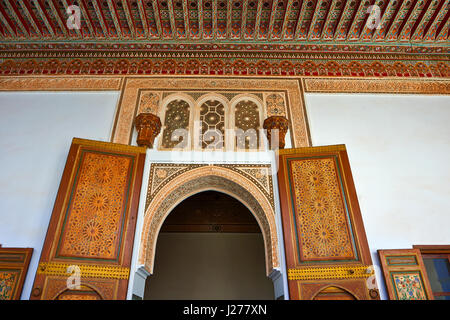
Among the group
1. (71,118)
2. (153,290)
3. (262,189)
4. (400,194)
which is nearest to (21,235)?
(71,118)

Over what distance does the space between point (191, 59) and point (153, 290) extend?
3.20 metres

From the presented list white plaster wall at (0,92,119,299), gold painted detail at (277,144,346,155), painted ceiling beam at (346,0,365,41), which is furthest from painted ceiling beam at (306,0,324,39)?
white plaster wall at (0,92,119,299)

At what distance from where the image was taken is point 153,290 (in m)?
4.48

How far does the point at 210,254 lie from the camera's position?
4664 millimetres

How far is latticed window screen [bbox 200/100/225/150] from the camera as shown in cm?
282

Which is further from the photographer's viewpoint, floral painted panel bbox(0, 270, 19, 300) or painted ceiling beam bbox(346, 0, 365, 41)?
painted ceiling beam bbox(346, 0, 365, 41)

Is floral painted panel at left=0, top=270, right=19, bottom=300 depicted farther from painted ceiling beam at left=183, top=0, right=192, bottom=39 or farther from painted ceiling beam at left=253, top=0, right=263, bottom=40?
painted ceiling beam at left=253, top=0, right=263, bottom=40

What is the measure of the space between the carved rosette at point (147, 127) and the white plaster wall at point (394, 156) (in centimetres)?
141

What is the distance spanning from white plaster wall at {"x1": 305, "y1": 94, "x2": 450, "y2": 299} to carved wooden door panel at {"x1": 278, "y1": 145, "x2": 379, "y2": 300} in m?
0.20

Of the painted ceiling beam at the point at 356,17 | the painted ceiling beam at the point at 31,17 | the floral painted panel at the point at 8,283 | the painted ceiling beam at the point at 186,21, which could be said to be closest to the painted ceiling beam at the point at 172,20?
the painted ceiling beam at the point at 186,21

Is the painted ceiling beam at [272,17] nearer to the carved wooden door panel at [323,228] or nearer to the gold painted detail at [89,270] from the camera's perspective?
the carved wooden door panel at [323,228]

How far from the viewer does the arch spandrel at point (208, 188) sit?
7.98 ft

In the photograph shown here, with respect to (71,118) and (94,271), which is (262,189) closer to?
(94,271)

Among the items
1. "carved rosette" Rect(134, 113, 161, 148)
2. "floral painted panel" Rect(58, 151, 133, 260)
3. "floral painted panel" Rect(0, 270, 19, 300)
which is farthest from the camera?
"carved rosette" Rect(134, 113, 161, 148)
